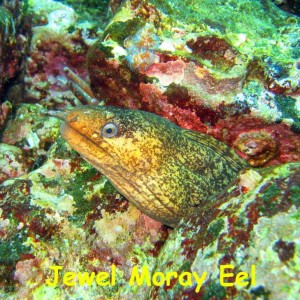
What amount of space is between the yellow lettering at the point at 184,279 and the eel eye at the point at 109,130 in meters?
1.24

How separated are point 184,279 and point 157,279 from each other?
351 mm

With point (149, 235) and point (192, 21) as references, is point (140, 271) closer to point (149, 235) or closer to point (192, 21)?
point (149, 235)

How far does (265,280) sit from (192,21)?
2601mm

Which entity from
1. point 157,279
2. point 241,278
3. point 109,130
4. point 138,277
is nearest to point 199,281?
point 241,278

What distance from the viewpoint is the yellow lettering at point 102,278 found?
232cm

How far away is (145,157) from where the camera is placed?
246 centimetres

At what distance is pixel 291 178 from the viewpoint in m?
1.61

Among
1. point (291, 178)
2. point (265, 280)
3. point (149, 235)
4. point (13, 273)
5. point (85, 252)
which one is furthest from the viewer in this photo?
point (149, 235)

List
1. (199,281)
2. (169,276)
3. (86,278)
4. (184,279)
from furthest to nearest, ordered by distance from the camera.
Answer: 1. (86,278)
2. (169,276)
3. (184,279)
4. (199,281)

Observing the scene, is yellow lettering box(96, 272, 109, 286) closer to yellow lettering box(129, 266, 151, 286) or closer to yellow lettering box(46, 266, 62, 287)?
yellow lettering box(129, 266, 151, 286)

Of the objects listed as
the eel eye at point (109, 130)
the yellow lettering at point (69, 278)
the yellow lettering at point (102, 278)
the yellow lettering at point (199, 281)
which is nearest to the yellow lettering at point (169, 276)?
the yellow lettering at point (199, 281)

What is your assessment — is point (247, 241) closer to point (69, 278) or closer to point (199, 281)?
point (199, 281)

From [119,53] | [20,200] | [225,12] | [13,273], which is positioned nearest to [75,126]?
[20,200]

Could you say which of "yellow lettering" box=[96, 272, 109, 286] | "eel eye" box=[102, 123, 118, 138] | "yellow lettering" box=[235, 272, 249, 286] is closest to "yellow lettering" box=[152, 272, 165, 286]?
"yellow lettering" box=[96, 272, 109, 286]
